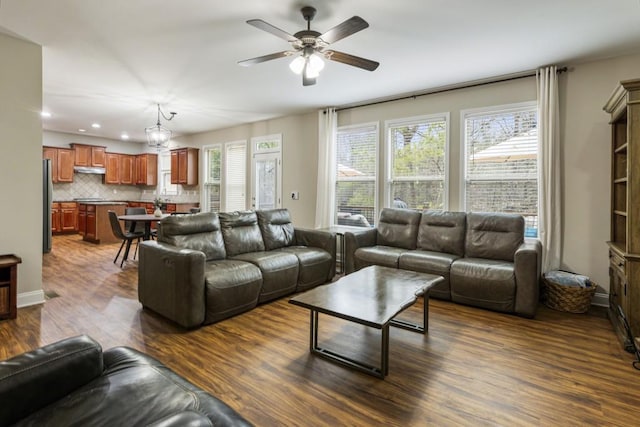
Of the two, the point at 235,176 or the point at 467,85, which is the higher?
the point at 467,85

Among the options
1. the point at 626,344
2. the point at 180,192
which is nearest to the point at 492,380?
the point at 626,344

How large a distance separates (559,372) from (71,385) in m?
2.78

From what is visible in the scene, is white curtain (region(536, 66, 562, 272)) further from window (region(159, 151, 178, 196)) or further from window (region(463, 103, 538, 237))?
window (region(159, 151, 178, 196))

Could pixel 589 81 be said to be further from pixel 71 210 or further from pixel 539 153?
pixel 71 210

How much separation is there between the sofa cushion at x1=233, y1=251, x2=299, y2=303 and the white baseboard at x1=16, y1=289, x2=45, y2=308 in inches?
80.1

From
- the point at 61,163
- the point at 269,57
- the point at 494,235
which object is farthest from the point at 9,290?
the point at 61,163

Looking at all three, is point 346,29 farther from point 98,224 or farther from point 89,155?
point 89,155

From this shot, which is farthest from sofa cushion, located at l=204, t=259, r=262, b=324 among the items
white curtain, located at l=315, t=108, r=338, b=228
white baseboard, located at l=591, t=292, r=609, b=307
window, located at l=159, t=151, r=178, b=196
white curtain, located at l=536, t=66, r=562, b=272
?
window, located at l=159, t=151, r=178, b=196

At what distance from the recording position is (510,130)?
4.08 meters

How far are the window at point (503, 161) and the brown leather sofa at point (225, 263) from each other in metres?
2.05

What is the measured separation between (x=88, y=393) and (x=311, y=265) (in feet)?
9.79

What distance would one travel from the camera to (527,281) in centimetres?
317

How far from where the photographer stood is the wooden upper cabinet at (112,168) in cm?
906

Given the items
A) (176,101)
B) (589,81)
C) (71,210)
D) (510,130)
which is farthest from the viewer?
(71,210)
